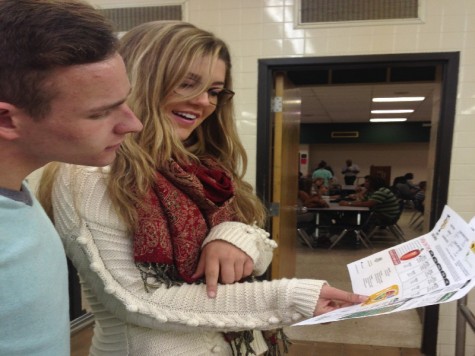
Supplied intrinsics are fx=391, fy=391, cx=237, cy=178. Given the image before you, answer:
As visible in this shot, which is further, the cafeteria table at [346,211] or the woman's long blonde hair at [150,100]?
the cafeteria table at [346,211]

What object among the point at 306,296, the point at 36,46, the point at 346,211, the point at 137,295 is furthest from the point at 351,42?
the point at 346,211

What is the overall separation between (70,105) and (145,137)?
34cm

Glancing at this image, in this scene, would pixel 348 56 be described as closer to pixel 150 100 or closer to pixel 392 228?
pixel 150 100

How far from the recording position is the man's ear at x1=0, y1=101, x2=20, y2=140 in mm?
429

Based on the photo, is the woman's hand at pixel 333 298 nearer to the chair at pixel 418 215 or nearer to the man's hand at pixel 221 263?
the man's hand at pixel 221 263

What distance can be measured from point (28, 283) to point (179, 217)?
0.37 m

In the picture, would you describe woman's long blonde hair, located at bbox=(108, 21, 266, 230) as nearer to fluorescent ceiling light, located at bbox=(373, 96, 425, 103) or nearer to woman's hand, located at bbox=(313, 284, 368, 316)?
woman's hand, located at bbox=(313, 284, 368, 316)

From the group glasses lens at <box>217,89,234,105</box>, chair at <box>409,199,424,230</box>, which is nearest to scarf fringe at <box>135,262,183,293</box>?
glasses lens at <box>217,89,234,105</box>

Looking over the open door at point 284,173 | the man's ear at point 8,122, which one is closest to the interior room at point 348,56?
the open door at point 284,173

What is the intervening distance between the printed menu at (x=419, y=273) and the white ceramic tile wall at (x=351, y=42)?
2.02 meters

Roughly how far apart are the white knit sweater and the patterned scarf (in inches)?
1.3

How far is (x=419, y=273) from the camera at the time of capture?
77 centimetres

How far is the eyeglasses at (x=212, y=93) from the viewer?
0.84m

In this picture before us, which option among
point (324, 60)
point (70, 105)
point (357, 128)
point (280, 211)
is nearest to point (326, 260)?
point (280, 211)
